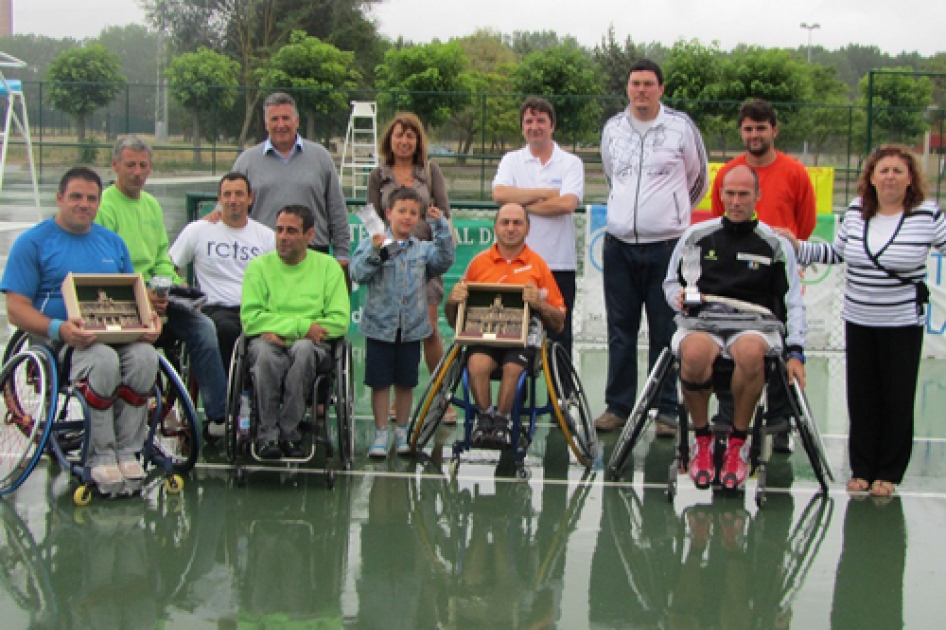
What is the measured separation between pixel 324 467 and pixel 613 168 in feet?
7.14

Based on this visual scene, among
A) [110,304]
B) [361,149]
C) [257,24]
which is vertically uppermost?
[257,24]

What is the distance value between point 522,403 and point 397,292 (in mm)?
791

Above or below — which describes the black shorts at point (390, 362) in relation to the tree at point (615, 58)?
below

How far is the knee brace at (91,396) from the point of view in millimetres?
4582

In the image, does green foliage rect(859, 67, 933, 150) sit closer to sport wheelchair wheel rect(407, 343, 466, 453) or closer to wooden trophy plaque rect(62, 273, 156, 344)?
sport wheelchair wheel rect(407, 343, 466, 453)

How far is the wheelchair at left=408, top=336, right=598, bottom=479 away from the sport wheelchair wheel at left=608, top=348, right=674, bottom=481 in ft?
0.59

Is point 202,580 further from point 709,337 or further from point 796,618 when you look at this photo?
point 709,337

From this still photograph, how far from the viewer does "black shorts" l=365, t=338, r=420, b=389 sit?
215 inches

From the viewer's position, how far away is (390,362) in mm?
5488

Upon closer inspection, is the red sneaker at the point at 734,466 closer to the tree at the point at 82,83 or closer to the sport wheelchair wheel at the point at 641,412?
the sport wheelchair wheel at the point at 641,412

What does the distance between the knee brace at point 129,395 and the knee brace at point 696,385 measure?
2.26 metres

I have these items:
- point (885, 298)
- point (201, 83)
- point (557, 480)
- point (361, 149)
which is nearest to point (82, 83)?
point (201, 83)

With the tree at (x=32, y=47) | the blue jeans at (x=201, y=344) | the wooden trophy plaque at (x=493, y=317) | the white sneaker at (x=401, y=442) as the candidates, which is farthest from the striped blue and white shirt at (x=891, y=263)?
the tree at (x=32, y=47)

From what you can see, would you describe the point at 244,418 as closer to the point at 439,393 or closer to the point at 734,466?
the point at 439,393
